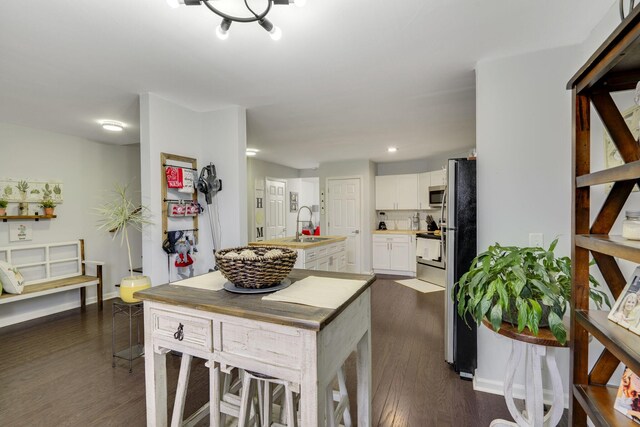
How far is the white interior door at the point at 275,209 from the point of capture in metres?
6.55

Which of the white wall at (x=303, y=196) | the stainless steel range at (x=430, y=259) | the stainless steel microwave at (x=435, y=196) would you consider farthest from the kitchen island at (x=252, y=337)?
the white wall at (x=303, y=196)

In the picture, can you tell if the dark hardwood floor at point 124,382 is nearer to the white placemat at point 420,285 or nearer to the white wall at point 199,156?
the white wall at point 199,156

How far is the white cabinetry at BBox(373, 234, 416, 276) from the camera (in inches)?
232

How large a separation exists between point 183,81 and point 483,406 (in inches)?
129

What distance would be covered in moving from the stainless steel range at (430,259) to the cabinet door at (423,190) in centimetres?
74

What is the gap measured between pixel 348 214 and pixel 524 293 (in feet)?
16.6

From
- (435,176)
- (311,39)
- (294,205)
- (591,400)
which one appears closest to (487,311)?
(591,400)

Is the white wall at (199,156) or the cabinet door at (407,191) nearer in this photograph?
the white wall at (199,156)

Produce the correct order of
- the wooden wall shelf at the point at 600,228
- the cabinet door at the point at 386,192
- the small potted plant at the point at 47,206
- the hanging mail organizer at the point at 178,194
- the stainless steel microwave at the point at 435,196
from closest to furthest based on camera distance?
1. the wooden wall shelf at the point at 600,228
2. the hanging mail organizer at the point at 178,194
3. the small potted plant at the point at 47,206
4. the stainless steel microwave at the point at 435,196
5. the cabinet door at the point at 386,192

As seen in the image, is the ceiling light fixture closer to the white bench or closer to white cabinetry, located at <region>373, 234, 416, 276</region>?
the white bench

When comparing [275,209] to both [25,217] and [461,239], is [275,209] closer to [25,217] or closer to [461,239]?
[25,217]

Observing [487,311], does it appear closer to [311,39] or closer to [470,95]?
[311,39]

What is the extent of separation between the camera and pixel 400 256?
5.98 meters

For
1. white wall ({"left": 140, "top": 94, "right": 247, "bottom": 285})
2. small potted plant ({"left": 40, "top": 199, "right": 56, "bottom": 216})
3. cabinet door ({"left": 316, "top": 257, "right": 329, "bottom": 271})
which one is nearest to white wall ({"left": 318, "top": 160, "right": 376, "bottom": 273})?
cabinet door ({"left": 316, "top": 257, "right": 329, "bottom": 271})
